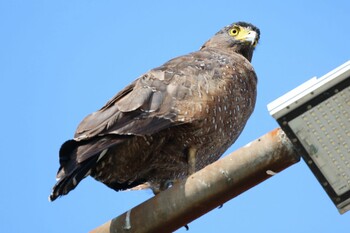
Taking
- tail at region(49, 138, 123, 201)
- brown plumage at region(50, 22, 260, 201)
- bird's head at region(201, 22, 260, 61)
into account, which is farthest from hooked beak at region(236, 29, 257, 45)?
tail at region(49, 138, 123, 201)

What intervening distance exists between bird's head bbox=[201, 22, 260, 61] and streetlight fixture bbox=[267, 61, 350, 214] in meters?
4.10

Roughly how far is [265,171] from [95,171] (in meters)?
2.17

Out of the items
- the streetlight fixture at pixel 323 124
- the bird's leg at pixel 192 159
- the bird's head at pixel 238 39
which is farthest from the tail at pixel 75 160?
the bird's head at pixel 238 39

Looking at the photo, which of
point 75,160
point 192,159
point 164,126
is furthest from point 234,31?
point 75,160

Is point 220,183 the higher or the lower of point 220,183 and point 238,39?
the lower

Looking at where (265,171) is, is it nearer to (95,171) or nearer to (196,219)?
(196,219)

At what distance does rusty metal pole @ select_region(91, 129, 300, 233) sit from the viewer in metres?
4.91

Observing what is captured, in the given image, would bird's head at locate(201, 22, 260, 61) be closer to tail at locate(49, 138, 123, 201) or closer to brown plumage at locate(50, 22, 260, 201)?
brown plumage at locate(50, 22, 260, 201)

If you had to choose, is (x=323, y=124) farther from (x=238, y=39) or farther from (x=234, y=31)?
(x=234, y=31)

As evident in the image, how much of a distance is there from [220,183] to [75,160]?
128cm

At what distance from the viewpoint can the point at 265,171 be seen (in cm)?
491

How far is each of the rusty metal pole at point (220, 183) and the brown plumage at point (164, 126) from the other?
0.91 metres

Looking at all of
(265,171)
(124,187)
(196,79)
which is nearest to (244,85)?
(196,79)

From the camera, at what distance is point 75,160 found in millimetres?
5676
